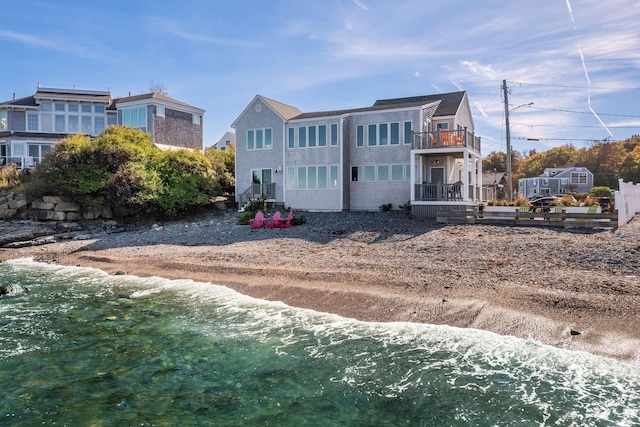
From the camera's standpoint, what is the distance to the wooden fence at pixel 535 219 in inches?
717

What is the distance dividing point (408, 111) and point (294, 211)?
870cm

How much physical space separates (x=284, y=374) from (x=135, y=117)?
3306 cm

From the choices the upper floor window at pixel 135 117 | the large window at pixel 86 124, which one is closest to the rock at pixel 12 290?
the upper floor window at pixel 135 117

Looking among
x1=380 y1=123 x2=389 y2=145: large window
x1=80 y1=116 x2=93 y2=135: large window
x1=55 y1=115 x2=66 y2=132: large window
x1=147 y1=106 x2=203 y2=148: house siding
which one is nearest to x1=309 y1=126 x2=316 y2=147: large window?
x1=380 y1=123 x2=389 y2=145: large window

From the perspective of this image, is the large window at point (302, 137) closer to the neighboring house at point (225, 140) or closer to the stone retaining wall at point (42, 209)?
the stone retaining wall at point (42, 209)

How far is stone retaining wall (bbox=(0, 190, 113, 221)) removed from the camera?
2459 cm

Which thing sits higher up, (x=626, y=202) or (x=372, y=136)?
(x=372, y=136)

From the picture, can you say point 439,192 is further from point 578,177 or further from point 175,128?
point 578,177

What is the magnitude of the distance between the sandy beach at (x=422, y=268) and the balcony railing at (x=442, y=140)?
4.32m

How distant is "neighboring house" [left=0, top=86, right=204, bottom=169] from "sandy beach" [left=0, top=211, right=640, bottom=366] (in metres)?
A: 15.0

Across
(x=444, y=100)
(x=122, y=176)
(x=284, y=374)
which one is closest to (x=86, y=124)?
(x=122, y=176)

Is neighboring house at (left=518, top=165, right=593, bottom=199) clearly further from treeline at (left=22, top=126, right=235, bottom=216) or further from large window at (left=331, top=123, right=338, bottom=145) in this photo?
treeline at (left=22, top=126, right=235, bottom=216)

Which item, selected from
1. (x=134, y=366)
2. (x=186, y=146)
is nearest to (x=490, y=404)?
(x=134, y=366)

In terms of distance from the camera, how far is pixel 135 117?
3506 cm
